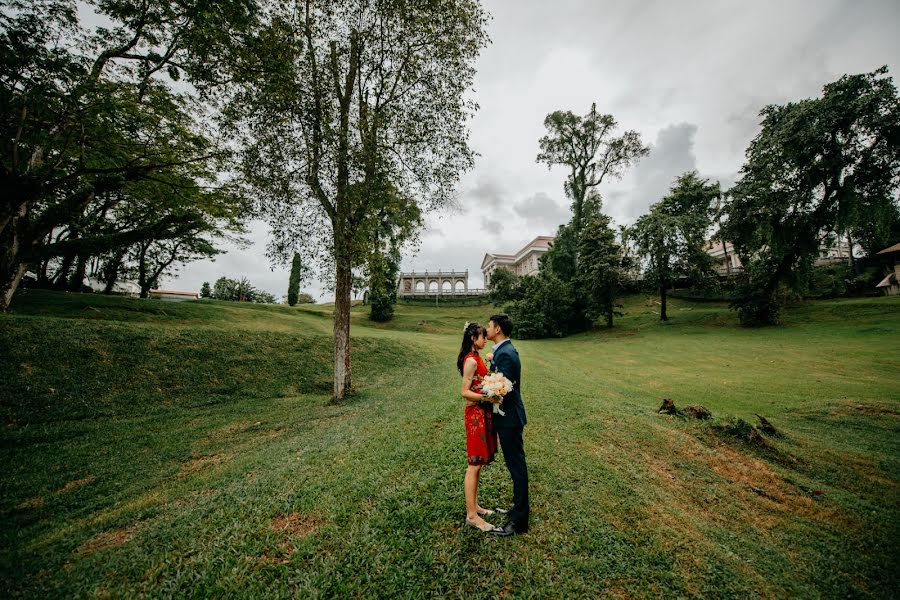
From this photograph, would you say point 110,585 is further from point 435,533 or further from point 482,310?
point 482,310

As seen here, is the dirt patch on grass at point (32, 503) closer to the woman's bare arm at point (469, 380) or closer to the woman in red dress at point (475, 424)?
the woman in red dress at point (475, 424)

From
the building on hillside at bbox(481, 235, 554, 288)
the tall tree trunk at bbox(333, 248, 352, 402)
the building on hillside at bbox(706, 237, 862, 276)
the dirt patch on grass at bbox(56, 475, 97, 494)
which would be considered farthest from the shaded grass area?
the building on hillside at bbox(481, 235, 554, 288)

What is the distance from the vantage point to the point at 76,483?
597 cm

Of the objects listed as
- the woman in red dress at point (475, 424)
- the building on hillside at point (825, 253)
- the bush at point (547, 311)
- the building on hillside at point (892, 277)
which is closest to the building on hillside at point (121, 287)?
the bush at point (547, 311)

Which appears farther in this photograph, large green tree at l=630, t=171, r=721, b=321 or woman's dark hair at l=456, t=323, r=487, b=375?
large green tree at l=630, t=171, r=721, b=321

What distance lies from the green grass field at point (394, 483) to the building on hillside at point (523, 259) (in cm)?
5250

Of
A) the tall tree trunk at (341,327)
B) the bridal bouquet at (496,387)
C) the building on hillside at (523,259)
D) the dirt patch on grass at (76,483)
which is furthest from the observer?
the building on hillside at (523,259)

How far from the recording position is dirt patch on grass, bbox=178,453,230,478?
6441mm

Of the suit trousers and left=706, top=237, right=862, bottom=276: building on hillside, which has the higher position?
left=706, top=237, right=862, bottom=276: building on hillside

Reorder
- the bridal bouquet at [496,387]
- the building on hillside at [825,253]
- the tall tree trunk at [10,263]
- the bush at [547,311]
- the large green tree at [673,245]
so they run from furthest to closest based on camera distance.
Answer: the bush at [547,311] → the large green tree at [673,245] → the building on hillside at [825,253] → the tall tree trunk at [10,263] → the bridal bouquet at [496,387]

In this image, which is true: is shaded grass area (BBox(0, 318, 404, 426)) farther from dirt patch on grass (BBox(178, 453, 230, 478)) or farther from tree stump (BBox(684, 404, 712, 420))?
tree stump (BBox(684, 404, 712, 420))

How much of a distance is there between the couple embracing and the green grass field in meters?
0.28

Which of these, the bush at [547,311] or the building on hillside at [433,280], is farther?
the building on hillside at [433,280]

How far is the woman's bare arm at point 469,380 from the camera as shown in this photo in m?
3.86
